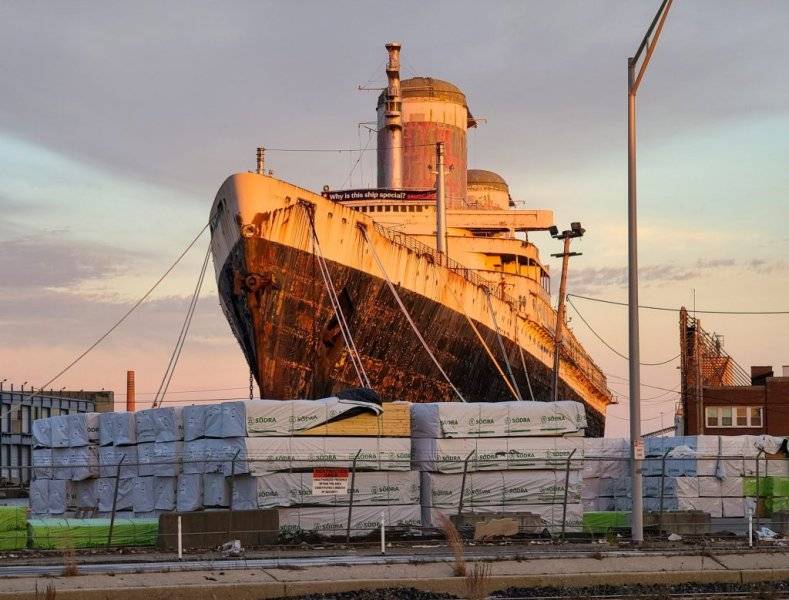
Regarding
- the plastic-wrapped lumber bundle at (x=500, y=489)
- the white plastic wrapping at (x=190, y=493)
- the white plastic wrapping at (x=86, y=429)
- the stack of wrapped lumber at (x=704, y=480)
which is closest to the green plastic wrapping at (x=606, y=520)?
the plastic-wrapped lumber bundle at (x=500, y=489)

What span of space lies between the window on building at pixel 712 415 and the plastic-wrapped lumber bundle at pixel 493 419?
131 ft

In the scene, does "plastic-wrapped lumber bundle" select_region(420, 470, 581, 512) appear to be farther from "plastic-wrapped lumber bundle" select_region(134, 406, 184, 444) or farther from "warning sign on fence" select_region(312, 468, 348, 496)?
"plastic-wrapped lumber bundle" select_region(134, 406, 184, 444)

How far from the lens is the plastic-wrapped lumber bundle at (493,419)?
28.0 meters

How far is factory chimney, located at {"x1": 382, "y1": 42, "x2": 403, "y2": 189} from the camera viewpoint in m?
55.3

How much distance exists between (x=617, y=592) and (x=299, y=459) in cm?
1056

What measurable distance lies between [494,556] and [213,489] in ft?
26.7

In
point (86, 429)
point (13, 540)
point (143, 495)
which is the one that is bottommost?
point (13, 540)

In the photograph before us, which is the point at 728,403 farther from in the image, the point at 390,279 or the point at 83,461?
the point at 83,461

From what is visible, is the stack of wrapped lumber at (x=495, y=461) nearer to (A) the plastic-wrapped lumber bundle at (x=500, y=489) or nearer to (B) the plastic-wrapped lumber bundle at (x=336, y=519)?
(A) the plastic-wrapped lumber bundle at (x=500, y=489)

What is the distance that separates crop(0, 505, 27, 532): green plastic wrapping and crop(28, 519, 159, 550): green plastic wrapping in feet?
0.58

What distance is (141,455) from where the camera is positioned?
29.0 metres

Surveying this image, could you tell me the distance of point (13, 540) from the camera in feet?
76.6

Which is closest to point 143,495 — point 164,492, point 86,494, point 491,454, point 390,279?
point 164,492

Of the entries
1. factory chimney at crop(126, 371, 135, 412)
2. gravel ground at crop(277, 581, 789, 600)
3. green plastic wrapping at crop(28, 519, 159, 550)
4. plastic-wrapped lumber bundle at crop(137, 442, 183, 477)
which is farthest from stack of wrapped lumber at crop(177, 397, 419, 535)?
factory chimney at crop(126, 371, 135, 412)
